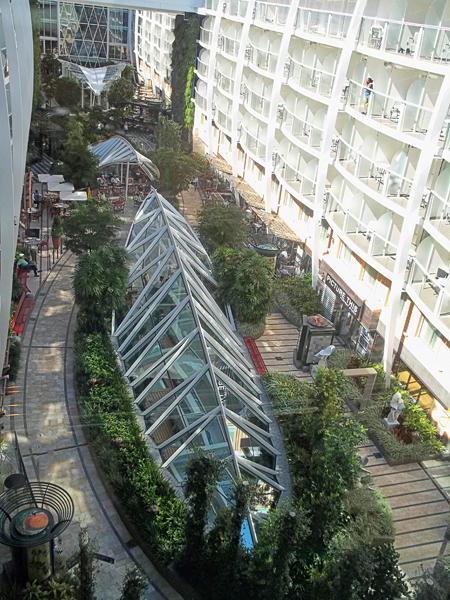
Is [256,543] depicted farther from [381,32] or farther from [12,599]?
[381,32]

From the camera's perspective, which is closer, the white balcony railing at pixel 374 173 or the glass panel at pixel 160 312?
the glass panel at pixel 160 312

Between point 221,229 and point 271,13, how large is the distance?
16.5 metres

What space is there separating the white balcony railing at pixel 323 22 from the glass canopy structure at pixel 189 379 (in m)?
13.7

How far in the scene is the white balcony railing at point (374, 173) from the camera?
25562 millimetres

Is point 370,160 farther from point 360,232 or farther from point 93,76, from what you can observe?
point 93,76

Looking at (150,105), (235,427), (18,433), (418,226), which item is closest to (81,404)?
→ (18,433)

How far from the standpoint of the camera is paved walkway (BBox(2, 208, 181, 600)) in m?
17.1

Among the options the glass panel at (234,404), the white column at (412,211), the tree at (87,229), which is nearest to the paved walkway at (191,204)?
the tree at (87,229)

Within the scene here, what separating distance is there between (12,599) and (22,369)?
39.2ft

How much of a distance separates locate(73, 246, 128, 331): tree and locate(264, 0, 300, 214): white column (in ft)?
50.9

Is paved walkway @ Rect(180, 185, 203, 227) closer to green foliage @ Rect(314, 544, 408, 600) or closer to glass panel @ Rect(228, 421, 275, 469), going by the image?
glass panel @ Rect(228, 421, 275, 469)

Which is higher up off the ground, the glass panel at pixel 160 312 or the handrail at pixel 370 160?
the handrail at pixel 370 160

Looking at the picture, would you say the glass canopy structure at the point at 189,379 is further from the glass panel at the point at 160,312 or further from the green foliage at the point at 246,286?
the green foliage at the point at 246,286

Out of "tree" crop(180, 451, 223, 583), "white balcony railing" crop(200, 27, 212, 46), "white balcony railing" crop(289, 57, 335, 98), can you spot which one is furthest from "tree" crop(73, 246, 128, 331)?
"white balcony railing" crop(200, 27, 212, 46)
